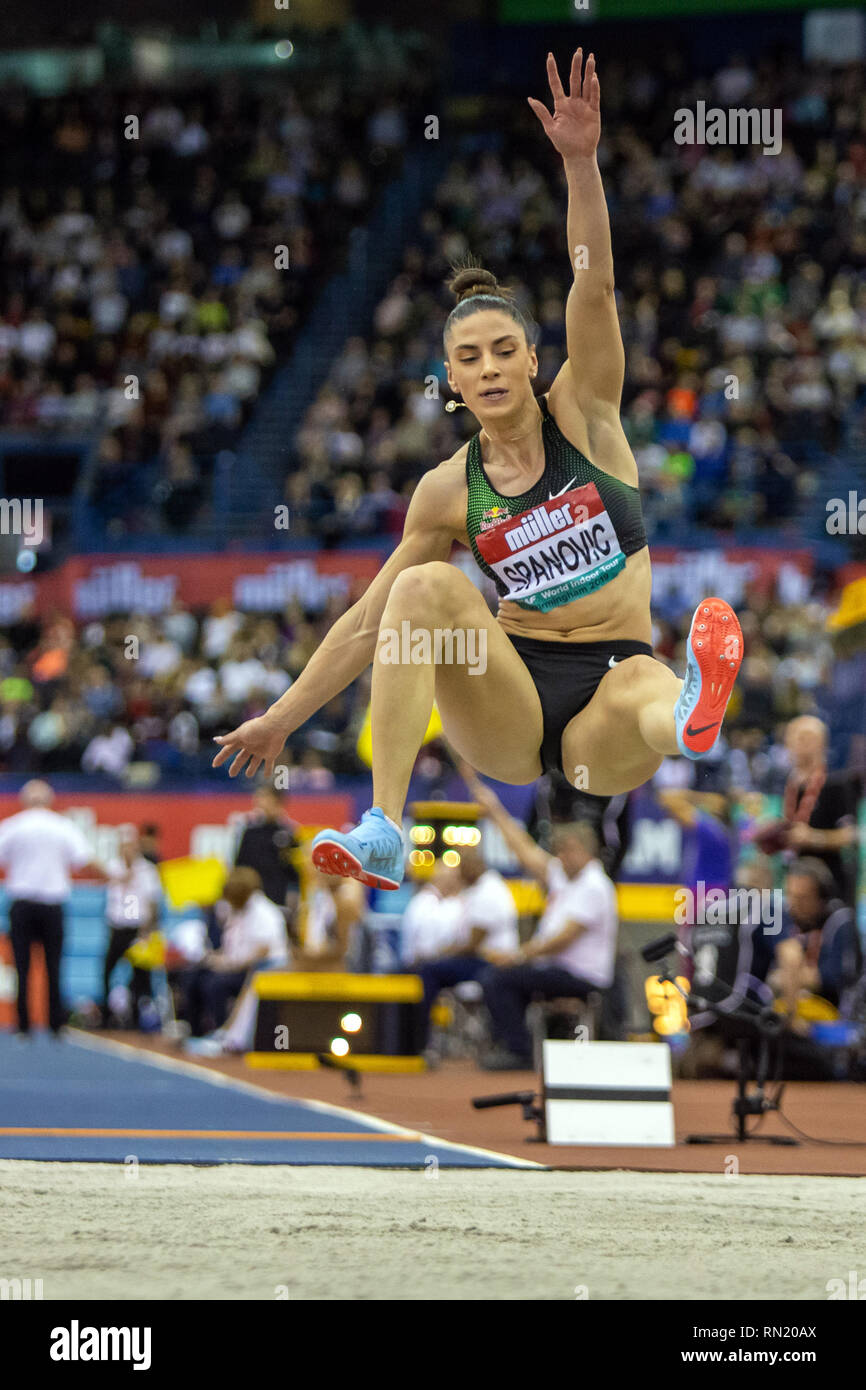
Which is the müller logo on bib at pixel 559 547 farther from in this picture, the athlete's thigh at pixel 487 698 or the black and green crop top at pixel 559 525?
the athlete's thigh at pixel 487 698

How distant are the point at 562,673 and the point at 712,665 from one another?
0.63m

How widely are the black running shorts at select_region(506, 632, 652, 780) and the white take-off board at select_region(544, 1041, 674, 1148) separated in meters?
2.72

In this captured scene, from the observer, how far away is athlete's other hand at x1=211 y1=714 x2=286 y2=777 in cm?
523

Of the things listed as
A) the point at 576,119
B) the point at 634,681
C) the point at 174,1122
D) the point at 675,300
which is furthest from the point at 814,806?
the point at 675,300

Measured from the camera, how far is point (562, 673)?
5.11 meters

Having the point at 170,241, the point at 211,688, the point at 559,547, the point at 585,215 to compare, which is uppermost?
the point at 170,241

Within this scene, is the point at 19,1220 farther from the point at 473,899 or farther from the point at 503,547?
the point at 473,899

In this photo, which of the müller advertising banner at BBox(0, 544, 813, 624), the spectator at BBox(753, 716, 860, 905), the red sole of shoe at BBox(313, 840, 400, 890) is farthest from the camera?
the müller advertising banner at BBox(0, 544, 813, 624)

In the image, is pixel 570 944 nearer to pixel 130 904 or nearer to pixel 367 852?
pixel 130 904

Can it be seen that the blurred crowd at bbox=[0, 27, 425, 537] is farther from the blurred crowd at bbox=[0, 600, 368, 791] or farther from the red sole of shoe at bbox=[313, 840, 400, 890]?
the red sole of shoe at bbox=[313, 840, 400, 890]

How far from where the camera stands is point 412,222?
70.9 ft

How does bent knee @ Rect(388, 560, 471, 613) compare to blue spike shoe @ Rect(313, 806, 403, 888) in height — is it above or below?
above

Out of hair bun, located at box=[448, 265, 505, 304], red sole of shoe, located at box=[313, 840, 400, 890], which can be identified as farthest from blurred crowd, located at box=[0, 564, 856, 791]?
red sole of shoe, located at box=[313, 840, 400, 890]
